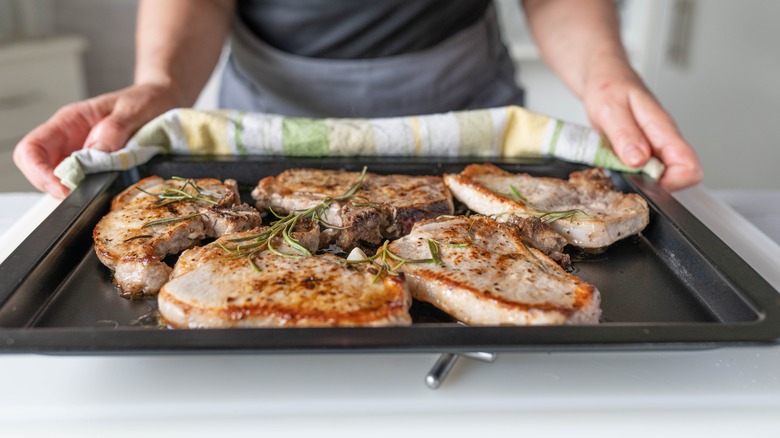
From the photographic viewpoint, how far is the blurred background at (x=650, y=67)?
3.73m

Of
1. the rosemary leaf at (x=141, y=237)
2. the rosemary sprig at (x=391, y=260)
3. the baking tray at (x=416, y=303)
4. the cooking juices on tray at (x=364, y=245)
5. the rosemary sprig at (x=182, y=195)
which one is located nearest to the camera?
the baking tray at (x=416, y=303)

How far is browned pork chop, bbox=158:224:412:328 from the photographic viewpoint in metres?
0.99

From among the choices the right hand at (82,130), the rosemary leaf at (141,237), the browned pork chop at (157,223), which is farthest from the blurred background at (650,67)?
the rosemary leaf at (141,237)

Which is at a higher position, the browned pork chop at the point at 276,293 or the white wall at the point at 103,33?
the browned pork chop at the point at 276,293

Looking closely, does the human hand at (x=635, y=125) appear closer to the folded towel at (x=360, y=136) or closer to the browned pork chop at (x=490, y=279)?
the folded towel at (x=360, y=136)

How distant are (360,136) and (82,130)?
0.65 m

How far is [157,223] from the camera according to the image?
51.6 inches

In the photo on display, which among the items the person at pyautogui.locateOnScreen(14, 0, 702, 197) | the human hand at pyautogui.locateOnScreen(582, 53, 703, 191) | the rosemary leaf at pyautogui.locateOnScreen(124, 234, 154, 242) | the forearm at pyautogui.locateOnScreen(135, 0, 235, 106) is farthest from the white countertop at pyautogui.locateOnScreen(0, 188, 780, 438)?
the forearm at pyautogui.locateOnScreen(135, 0, 235, 106)

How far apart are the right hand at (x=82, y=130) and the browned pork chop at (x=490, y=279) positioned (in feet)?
2.61

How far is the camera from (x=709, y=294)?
1.15m

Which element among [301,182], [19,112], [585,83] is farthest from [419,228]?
[19,112]

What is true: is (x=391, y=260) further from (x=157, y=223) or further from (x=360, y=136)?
(x=360, y=136)

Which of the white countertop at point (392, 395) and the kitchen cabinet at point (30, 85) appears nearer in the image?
the white countertop at point (392, 395)

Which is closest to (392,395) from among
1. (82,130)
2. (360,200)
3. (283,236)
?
(283,236)
